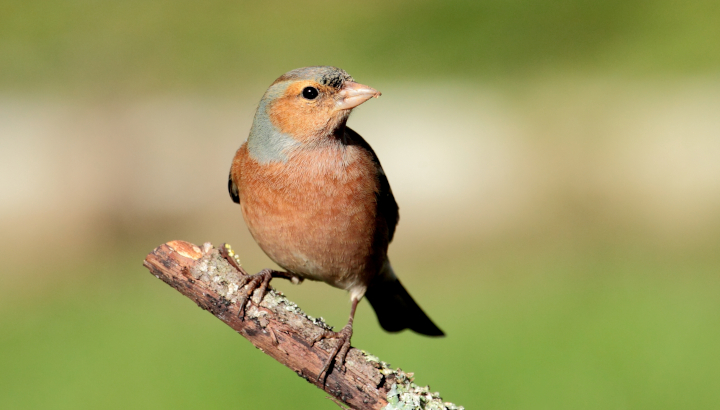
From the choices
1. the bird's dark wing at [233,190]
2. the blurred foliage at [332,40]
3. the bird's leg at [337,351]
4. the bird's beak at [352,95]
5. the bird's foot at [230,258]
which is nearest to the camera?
the bird's leg at [337,351]

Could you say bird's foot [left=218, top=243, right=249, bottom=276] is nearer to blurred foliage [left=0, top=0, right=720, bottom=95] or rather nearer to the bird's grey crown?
the bird's grey crown

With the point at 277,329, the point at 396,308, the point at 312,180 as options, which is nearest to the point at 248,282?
the point at 277,329

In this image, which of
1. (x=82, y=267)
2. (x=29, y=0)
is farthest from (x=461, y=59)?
(x=29, y=0)

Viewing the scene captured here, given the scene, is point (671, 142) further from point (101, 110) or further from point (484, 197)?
point (101, 110)

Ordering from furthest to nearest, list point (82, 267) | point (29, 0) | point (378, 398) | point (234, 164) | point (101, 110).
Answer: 1. point (29, 0)
2. point (101, 110)
3. point (82, 267)
4. point (234, 164)
5. point (378, 398)

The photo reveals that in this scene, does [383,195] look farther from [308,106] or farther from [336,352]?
[336,352]

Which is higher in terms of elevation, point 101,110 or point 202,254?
point 101,110

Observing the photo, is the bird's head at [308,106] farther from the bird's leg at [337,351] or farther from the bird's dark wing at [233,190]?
the bird's leg at [337,351]

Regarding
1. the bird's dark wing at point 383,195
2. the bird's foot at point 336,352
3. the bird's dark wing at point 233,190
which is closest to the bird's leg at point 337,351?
the bird's foot at point 336,352

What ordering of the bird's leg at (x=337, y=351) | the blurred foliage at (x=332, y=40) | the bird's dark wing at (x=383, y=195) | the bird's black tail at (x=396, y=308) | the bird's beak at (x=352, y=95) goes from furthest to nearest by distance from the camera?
the blurred foliage at (x=332, y=40) → the bird's black tail at (x=396, y=308) → the bird's dark wing at (x=383, y=195) → the bird's beak at (x=352, y=95) → the bird's leg at (x=337, y=351)
